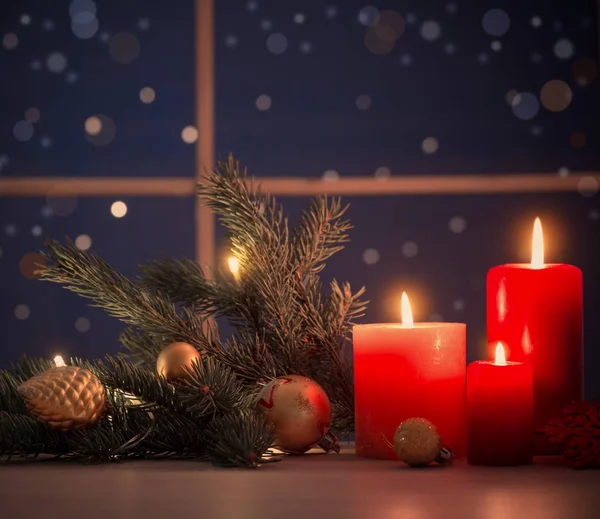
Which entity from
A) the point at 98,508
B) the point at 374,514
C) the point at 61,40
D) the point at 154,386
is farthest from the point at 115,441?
Result: the point at 61,40

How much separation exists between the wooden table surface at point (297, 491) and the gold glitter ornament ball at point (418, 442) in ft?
0.03

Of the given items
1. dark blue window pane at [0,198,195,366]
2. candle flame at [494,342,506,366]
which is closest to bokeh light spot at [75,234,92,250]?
dark blue window pane at [0,198,195,366]

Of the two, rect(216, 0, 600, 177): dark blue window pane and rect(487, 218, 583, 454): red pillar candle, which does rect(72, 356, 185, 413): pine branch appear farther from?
rect(216, 0, 600, 177): dark blue window pane

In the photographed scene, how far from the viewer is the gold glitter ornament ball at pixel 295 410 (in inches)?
28.4

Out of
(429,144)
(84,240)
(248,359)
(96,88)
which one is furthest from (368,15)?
(248,359)

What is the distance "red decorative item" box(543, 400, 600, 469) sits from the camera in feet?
2.18

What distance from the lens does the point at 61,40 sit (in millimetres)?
1647

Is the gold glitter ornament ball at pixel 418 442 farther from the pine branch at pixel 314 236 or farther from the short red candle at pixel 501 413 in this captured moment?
the pine branch at pixel 314 236

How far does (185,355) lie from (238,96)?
971mm

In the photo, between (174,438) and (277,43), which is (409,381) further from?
(277,43)

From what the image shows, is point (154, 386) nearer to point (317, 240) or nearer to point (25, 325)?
point (317, 240)

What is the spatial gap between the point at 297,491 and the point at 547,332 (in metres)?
0.26

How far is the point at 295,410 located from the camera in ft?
2.36

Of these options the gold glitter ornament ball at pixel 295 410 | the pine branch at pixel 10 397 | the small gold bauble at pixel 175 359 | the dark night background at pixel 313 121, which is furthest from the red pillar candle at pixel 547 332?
the dark night background at pixel 313 121
